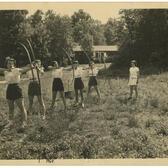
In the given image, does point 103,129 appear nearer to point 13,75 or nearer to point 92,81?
point 92,81

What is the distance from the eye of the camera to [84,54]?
44.4 feet

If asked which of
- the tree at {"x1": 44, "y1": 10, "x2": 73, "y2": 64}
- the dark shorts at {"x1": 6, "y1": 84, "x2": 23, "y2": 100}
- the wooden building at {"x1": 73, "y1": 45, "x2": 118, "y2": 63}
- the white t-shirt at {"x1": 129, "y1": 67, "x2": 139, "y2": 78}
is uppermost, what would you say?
the tree at {"x1": 44, "y1": 10, "x2": 73, "y2": 64}

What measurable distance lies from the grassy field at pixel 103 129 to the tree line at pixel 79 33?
0.62 m

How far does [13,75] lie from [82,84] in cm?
156

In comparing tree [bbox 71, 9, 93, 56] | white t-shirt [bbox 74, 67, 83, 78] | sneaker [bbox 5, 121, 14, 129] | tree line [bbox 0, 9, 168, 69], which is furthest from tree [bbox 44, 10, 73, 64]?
sneaker [bbox 5, 121, 14, 129]

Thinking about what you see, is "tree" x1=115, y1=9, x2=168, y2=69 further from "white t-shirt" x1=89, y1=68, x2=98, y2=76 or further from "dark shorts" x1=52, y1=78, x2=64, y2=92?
"dark shorts" x1=52, y1=78, x2=64, y2=92

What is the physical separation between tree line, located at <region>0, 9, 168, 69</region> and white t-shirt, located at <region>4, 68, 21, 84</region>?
25 centimetres

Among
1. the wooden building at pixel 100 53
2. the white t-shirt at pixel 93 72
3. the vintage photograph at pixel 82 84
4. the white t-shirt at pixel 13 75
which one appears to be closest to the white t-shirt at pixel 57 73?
the vintage photograph at pixel 82 84

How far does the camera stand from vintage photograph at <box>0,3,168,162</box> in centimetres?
1263

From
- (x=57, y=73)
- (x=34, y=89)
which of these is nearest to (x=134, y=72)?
(x=57, y=73)

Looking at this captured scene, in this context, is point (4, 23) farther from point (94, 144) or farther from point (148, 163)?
point (148, 163)

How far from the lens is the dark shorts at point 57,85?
1357cm

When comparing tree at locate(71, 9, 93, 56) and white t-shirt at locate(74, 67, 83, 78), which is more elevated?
tree at locate(71, 9, 93, 56)

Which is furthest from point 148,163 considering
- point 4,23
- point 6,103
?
point 4,23
